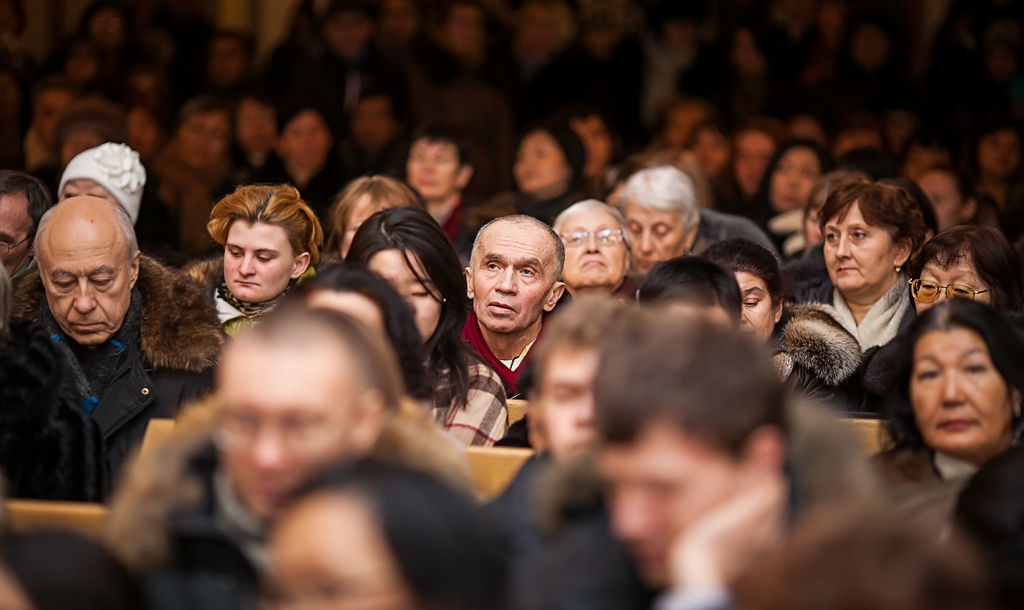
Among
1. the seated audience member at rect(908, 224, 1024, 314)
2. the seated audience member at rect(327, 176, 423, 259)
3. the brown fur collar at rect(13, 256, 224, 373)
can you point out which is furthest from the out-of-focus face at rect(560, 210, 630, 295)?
the brown fur collar at rect(13, 256, 224, 373)

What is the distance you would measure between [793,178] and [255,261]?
3310 mm

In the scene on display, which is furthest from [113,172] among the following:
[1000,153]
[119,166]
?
[1000,153]

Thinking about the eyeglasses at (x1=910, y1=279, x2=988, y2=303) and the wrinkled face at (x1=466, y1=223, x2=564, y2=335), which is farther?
the wrinkled face at (x1=466, y1=223, x2=564, y2=335)

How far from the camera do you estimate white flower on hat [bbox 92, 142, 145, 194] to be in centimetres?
503

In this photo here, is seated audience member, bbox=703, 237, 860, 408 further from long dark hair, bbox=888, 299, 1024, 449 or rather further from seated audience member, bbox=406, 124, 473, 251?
seated audience member, bbox=406, 124, 473, 251

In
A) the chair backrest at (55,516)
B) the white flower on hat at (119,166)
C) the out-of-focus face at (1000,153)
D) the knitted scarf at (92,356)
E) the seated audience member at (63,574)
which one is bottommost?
the chair backrest at (55,516)

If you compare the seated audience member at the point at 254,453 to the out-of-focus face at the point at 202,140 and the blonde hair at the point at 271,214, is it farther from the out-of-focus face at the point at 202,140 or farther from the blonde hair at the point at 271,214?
the out-of-focus face at the point at 202,140

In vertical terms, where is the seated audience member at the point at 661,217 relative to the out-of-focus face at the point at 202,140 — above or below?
below

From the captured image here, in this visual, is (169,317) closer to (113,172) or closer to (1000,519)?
(113,172)

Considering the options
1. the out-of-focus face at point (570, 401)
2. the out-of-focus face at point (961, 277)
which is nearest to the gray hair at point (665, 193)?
the out-of-focus face at point (961, 277)

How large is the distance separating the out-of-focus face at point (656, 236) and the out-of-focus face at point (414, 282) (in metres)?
1.96

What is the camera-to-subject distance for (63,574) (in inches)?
87.6

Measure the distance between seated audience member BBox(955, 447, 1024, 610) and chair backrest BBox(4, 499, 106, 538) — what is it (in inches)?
70.6

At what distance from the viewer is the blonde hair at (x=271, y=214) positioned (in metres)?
4.38
